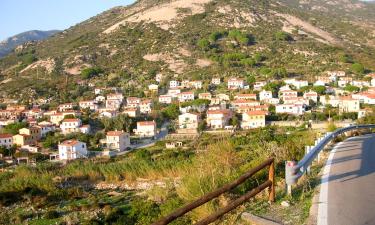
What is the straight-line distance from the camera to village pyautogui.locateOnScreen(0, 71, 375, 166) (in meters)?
44.9

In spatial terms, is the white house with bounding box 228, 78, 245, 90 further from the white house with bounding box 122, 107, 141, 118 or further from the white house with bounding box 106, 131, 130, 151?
the white house with bounding box 106, 131, 130, 151

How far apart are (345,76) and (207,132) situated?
35.4 meters

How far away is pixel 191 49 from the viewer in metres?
87.7

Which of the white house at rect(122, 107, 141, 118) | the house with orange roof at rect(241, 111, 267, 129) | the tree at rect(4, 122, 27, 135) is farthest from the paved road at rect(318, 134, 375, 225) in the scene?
the white house at rect(122, 107, 141, 118)

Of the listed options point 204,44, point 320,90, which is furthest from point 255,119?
point 204,44

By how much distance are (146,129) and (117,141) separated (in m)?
7.17

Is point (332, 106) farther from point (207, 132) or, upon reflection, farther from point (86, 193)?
point (86, 193)

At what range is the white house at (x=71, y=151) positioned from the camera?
39875 mm

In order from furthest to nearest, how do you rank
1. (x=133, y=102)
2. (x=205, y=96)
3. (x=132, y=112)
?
(x=205, y=96) < (x=133, y=102) < (x=132, y=112)

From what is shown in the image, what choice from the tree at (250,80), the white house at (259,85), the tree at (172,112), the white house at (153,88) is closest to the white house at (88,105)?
the white house at (153,88)

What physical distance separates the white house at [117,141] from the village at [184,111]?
10cm

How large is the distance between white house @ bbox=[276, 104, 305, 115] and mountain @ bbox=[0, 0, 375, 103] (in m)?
17.6

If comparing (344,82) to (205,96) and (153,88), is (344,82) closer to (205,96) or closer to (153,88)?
(205,96)

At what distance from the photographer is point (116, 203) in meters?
18.0
